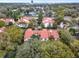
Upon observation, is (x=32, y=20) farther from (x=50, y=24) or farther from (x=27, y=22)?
(x=50, y=24)

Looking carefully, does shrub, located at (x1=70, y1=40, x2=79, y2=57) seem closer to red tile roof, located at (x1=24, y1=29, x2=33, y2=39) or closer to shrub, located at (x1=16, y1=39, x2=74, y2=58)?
shrub, located at (x1=16, y1=39, x2=74, y2=58)

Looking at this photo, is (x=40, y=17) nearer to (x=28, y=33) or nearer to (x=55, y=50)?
(x=28, y=33)

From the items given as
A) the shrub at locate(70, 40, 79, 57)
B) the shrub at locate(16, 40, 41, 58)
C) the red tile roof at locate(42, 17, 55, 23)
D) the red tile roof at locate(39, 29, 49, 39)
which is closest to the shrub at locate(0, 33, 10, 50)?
the shrub at locate(16, 40, 41, 58)

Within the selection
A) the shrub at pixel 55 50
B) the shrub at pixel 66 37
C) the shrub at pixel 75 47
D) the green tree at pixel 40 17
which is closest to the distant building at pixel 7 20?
the green tree at pixel 40 17

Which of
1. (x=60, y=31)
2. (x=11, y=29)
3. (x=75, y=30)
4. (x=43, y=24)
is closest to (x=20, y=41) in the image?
(x=11, y=29)

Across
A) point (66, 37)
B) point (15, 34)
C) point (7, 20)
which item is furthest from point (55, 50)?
point (7, 20)

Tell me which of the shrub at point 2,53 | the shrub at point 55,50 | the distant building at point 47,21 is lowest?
the shrub at point 2,53

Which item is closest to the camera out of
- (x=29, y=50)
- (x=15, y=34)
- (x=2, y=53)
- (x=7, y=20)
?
(x=29, y=50)

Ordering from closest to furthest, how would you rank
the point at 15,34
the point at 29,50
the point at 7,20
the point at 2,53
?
the point at 29,50, the point at 2,53, the point at 15,34, the point at 7,20

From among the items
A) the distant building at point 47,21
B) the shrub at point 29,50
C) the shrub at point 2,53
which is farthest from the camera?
the distant building at point 47,21

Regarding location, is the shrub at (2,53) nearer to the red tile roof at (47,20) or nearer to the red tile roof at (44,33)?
the red tile roof at (44,33)
